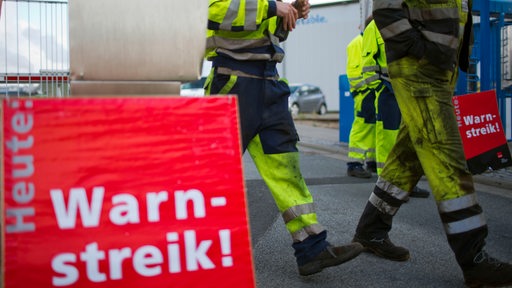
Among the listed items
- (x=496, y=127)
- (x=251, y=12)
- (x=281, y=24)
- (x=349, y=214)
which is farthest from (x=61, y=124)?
(x=496, y=127)

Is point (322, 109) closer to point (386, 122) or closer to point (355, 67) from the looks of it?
point (355, 67)

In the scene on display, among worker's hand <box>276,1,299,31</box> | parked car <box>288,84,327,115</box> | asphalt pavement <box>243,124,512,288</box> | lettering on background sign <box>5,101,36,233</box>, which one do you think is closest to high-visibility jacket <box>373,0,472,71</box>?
worker's hand <box>276,1,299,31</box>

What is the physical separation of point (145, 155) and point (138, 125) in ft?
0.31

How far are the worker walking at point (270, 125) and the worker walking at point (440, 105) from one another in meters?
0.49

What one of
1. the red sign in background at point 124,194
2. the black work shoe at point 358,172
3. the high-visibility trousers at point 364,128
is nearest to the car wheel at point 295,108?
the black work shoe at point 358,172

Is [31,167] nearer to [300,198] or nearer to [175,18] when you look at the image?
[175,18]

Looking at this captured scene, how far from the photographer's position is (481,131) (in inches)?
234

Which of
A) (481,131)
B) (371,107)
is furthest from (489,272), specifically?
(371,107)

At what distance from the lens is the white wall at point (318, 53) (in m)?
34.8

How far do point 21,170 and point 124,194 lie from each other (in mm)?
297

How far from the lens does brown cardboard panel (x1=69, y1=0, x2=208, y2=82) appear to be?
7.17 ft

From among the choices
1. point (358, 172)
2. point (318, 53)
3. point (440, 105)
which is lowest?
point (358, 172)

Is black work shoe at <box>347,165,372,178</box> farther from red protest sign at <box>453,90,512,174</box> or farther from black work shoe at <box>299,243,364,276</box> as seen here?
black work shoe at <box>299,243,364,276</box>

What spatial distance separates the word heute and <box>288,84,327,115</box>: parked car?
2468 cm
